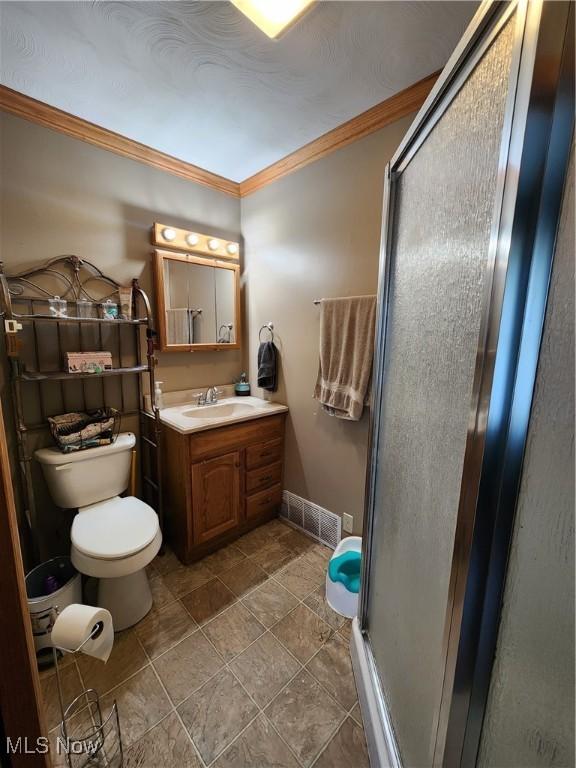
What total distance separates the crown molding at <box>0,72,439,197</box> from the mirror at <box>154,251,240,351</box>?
54cm

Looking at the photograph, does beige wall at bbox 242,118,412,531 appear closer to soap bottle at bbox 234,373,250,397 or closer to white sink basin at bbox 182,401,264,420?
soap bottle at bbox 234,373,250,397

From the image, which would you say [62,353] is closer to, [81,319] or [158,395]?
[81,319]

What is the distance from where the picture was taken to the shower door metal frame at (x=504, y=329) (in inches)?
17.5

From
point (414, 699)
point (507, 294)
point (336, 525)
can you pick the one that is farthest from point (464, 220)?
point (336, 525)

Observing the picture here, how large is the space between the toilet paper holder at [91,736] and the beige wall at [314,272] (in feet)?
4.45

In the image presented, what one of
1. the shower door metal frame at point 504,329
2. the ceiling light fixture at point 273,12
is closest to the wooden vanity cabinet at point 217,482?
the shower door metal frame at point 504,329

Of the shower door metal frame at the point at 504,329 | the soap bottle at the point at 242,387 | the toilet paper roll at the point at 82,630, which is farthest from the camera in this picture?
the soap bottle at the point at 242,387

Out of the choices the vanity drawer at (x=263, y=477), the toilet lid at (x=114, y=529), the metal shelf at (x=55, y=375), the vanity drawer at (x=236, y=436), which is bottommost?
the vanity drawer at (x=263, y=477)

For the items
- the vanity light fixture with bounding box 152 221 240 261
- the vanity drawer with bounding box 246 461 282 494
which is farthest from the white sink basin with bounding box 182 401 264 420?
the vanity light fixture with bounding box 152 221 240 261

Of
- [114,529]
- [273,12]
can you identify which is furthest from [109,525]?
[273,12]

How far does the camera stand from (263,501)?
7.18ft

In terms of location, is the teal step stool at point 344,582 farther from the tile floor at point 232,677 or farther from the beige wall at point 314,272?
the beige wall at point 314,272

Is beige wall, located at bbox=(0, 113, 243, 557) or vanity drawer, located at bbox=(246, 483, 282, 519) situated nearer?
beige wall, located at bbox=(0, 113, 243, 557)

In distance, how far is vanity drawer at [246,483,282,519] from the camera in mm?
2109
